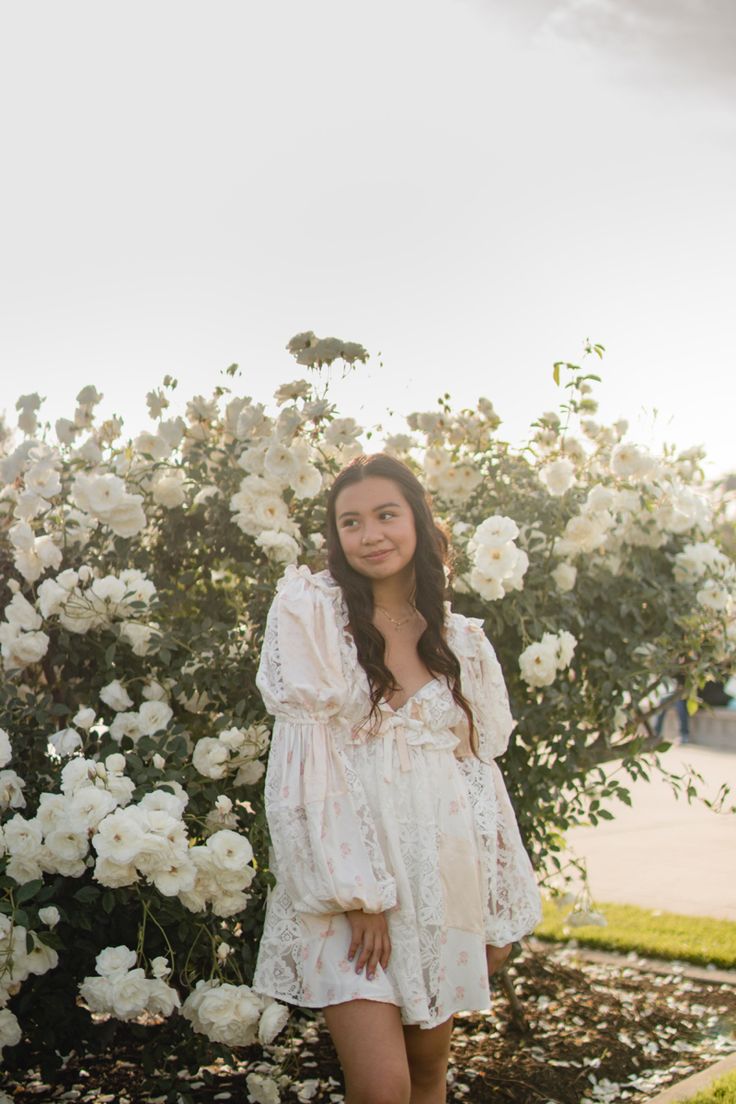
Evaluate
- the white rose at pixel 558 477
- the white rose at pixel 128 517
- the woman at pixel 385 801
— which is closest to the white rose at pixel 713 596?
the white rose at pixel 558 477

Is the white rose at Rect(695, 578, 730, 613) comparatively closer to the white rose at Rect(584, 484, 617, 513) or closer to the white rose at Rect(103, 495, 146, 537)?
the white rose at Rect(584, 484, 617, 513)

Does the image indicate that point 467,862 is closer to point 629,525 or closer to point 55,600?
point 55,600

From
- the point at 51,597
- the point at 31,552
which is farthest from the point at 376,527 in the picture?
the point at 31,552

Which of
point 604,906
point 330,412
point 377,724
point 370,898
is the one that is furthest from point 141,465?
point 604,906

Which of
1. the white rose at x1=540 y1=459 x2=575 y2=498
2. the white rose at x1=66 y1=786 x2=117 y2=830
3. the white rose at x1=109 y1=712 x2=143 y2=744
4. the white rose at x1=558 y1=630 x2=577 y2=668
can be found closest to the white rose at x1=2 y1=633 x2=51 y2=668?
the white rose at x1=109 y1=712 x2=143 y2=744

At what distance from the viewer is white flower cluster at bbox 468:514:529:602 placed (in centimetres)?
349

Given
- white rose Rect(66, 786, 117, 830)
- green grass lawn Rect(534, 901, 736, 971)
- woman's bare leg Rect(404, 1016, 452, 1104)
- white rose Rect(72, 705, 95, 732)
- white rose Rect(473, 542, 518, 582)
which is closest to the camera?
woman's bare leg Rect(404, 1016, 452, 1104)

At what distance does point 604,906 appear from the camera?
6.20 meters

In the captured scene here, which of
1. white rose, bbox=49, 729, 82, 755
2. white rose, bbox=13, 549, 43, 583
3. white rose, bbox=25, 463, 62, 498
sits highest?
white rose, bbox=25, 463, 62, 498

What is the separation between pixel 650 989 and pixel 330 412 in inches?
105

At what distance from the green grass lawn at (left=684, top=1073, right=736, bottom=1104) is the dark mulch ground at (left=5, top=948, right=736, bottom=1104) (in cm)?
22

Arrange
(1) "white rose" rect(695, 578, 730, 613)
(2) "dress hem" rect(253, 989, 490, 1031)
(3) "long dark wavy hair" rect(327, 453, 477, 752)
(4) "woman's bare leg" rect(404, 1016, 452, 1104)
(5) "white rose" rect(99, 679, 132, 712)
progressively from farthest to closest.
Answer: (1) "white rose" rect(695, 578, 730, 613), (5) "white rose" rect(99, 679, 132, 712), (3) "long dark wavy hair" rect(327, 453, 477, 752), (4) "woman's bare leg" rect(404, 1016, 452, 1104), (2) "dress hem" rect(253, 989, 490, 1031)

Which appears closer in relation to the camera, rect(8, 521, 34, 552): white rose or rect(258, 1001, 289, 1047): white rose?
rect(258, 1001, 289, 1047): white rose

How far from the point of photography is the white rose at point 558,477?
3.96 metres
